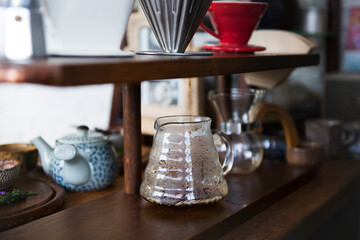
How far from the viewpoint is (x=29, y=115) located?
283 centimetres

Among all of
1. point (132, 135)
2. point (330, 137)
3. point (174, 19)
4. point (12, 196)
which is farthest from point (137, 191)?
point (330, 137)

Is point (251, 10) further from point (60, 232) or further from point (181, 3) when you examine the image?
point (60, 232)

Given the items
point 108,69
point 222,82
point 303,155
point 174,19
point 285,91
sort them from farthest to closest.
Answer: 1. point 285,91
2. point 222,82
3. point 303,155
4. point 174,19
5. point 108,69

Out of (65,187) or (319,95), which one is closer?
(65,187)

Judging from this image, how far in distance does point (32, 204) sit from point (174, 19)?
0.41 meters

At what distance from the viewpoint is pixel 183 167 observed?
0.78 m

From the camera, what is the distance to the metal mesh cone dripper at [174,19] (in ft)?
2.31

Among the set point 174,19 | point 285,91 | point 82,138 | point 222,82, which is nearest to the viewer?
point 174,19

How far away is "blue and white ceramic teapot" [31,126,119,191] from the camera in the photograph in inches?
36.3

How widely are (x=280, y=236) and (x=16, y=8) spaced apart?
56cm

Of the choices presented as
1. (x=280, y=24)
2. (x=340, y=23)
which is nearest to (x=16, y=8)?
(x=280, y=24)

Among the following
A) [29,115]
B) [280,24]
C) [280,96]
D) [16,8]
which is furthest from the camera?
[29,115]

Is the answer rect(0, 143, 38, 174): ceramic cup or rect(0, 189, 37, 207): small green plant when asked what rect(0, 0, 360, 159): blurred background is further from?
rect(0, 189, 37, 207): small green plant

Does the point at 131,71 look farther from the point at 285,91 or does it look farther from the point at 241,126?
the point at 285,91
